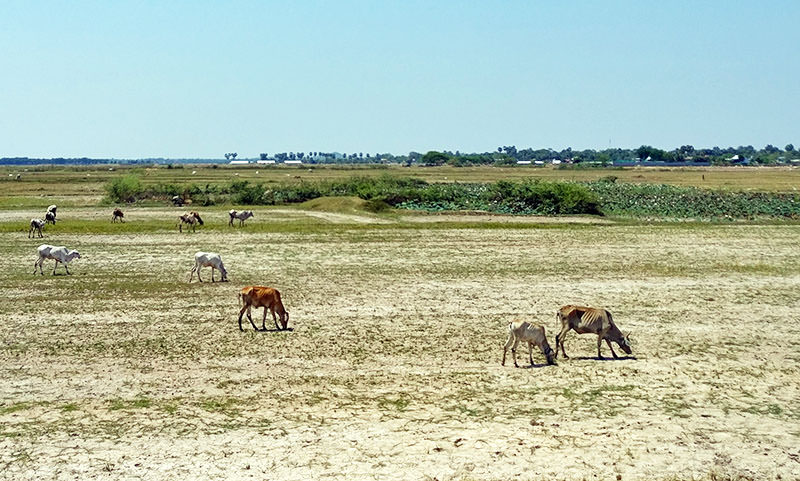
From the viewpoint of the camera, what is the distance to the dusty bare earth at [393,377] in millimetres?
11078

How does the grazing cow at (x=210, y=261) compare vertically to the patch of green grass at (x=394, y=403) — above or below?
above

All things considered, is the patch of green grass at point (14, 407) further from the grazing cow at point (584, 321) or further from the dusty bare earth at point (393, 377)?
the grazing cow at point (584, 321)

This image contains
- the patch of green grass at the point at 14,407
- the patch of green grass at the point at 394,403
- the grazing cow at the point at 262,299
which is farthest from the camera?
the grazing cow at the point at 262,299

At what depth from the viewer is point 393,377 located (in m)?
14.9

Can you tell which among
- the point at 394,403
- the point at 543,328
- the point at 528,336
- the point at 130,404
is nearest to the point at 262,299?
the point at 130,404

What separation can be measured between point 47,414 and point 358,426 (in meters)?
5.05

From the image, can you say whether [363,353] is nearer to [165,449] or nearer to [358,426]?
[358,426]

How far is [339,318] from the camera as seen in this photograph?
20.0m

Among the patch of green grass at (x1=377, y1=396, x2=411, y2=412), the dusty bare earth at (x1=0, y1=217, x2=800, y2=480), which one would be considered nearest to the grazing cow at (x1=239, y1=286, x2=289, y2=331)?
the dusty bare earth at (x1=0, y1=217, x2=800, y2=480)

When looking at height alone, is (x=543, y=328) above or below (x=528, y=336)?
above

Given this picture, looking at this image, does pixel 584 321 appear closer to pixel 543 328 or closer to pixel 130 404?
pixel 543 328

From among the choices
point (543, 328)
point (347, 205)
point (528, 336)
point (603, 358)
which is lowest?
point (603, 358)

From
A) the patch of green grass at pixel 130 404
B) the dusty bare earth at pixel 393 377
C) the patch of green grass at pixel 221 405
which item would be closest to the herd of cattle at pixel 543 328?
the dusty bare earth at pixel 393 377

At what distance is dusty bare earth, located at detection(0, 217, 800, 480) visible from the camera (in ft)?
36.3
